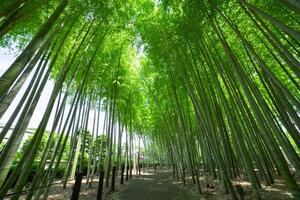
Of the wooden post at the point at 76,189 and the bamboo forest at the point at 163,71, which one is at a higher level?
the bamboo forest at the point at 163,71

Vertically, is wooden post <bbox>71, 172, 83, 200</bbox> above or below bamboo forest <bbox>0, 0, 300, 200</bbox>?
below

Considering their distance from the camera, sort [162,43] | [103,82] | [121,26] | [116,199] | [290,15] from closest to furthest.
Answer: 1. [290,15]
2. [116,199]
3. [121,26]
4. [162,43]
5. [103,82]

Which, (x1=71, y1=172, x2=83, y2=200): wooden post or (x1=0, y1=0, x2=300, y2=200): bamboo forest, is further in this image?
(x1=71, y1=172, x2=83, y2=200): wooden post

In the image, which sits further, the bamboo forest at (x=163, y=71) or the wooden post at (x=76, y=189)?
the wooden post at (x=76, y=189)

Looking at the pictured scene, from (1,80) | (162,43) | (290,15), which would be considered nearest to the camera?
(1,80)

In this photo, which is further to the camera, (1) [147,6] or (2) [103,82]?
(2) [103,82]

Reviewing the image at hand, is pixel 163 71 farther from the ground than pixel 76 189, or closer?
farther from the ground

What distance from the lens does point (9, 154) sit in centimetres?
221

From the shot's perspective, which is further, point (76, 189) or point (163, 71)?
point (163, 71)

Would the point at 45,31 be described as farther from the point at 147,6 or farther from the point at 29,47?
the point at 147,6

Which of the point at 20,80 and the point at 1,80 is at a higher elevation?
the point at 20,80

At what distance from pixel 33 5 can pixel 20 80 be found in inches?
39.0

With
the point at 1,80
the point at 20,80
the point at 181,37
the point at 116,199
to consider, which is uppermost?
the point at 181,37

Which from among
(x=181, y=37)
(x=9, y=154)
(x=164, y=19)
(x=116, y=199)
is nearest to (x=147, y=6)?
(x=164, y=19)
